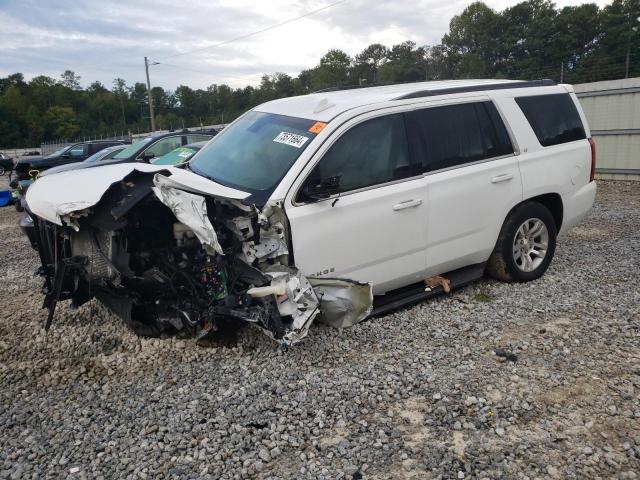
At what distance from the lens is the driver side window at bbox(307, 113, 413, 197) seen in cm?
410

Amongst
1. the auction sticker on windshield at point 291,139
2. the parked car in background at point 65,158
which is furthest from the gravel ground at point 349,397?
the parked car in background at point 65,158

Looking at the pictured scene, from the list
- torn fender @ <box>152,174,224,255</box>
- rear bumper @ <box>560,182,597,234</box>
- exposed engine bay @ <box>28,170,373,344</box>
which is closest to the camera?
torn fender @ <box>152,174,224,255</box>

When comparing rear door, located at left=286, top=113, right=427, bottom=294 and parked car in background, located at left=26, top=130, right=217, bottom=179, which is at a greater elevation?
parked car in background, located at left=26, top=130, right=217, bottom=179

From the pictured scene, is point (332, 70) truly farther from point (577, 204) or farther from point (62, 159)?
point (577, 204)

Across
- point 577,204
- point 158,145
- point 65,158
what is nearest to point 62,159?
point 65,158

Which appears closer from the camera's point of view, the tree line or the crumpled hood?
the crumpled hood

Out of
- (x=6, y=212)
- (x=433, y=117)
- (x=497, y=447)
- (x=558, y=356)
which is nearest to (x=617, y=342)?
(x=558, y=356)

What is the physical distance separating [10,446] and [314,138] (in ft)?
9.29

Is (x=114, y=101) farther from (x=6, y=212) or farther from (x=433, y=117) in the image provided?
(x=433, y=117)

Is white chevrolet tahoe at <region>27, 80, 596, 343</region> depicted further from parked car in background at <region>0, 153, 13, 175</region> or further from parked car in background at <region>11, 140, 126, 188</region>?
parked car in background at <region>0, 153, 13, 175</region>

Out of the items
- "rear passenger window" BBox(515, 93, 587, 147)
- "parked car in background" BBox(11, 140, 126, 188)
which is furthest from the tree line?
"rear passenger window" BBox(515, 93, 587, 147)

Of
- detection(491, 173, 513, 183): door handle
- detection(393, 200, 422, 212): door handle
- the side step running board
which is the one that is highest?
detection(491, 173, 513, 183): door handle

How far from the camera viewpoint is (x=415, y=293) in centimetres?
470

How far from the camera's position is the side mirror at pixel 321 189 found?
154 inches
